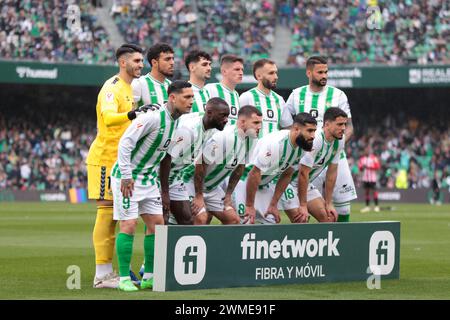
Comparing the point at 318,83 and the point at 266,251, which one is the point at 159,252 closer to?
the point at 266,251

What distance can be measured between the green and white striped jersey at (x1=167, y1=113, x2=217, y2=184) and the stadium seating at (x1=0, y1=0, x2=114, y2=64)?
2907cm

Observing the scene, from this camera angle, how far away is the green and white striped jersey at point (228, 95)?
493 inches

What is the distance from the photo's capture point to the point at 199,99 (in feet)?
40.3

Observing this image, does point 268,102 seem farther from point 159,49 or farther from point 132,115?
point 132,115

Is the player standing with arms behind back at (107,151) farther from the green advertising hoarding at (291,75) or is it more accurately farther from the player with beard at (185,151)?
the green advertising hoarding at (291,75)

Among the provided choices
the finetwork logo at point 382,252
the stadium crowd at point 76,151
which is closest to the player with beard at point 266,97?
the finetwork logo at point 382,252

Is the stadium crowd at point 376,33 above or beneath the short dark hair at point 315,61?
above

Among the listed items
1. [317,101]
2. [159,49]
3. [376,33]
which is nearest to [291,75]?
[376,33]

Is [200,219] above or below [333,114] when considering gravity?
below

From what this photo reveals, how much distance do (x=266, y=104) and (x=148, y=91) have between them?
1.88 m

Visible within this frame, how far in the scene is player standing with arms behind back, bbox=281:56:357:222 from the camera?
1266 cm

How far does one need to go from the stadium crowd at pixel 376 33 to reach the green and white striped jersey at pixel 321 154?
27.8 meters

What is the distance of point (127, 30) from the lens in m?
40.5
